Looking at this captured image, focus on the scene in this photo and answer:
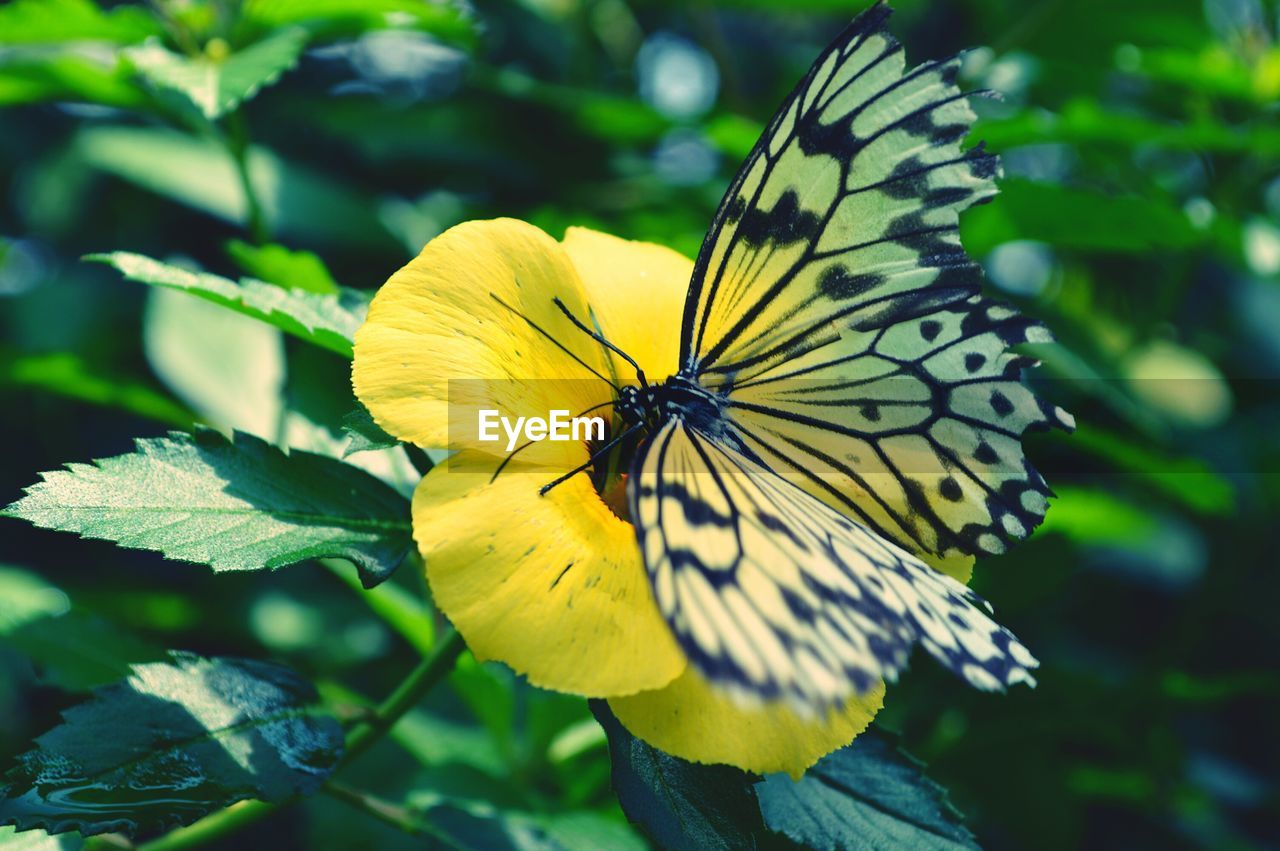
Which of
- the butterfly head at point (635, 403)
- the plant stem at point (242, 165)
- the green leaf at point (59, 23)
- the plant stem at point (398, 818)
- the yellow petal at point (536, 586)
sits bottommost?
the plant stem at point (398, 818)

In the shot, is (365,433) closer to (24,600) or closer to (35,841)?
Answer: (35,841)

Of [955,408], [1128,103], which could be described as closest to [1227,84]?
[1128,103]

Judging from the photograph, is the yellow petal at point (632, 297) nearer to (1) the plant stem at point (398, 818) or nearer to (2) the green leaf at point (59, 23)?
(1) the plant stem at point (398, 818)

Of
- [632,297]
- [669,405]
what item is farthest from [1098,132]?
[669,405]

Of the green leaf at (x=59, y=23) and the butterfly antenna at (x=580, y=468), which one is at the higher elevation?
the green leaf at (x=59, y=23)

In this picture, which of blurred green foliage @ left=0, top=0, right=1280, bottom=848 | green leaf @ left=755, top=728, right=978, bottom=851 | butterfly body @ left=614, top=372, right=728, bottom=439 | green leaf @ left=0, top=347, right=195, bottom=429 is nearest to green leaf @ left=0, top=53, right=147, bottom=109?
blurred green foliage @ left=0, top=0, right=1280, bottom=848

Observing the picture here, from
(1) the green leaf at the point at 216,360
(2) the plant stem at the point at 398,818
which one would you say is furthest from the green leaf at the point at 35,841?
(1) the green leaf at the point at 216,360

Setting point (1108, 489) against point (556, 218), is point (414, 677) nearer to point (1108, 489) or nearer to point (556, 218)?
point (556, 218)
